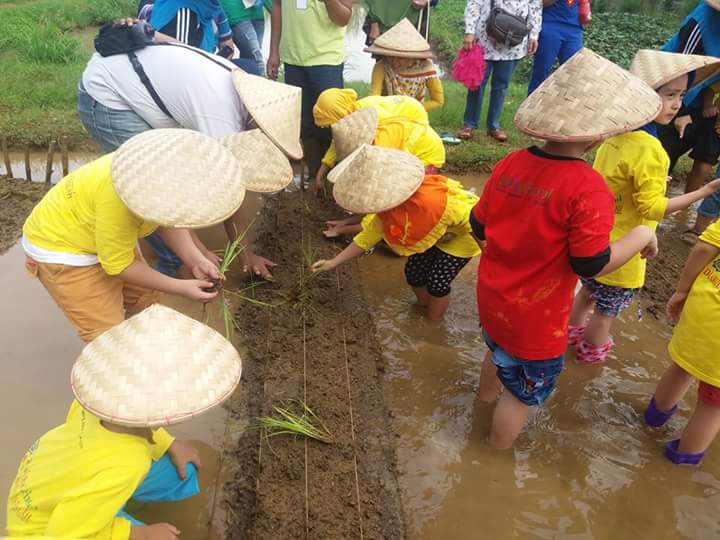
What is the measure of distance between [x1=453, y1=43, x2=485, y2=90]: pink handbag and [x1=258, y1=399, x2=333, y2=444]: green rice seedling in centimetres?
389

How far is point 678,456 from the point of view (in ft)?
7.95

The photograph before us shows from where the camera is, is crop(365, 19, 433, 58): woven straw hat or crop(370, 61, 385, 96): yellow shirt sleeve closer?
crop(365, 19, 433, 58): woven straw hat

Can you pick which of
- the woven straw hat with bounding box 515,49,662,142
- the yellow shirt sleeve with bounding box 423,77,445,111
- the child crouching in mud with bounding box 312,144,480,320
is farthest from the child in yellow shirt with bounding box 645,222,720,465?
the yellow shirt sleeve with bounding box 423,77,445,111

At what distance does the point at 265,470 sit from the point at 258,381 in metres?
0.58

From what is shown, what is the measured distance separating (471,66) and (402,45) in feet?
4.54

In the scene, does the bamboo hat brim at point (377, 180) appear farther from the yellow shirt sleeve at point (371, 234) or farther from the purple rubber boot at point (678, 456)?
the purple rubber boot at point (678, 456)

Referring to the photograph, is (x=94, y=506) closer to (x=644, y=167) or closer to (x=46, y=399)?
(x=46, y=399)

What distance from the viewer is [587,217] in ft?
5.84

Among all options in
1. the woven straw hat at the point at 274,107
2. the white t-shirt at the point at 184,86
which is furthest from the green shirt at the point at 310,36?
the woven straw hat at the point at 274,107

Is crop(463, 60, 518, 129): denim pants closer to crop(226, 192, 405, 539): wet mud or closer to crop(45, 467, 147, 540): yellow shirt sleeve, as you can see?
crop(226, 192, 405, 539): wet mud

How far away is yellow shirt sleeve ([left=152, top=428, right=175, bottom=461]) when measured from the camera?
6.46 ft

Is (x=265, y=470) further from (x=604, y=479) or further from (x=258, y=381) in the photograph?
(x=604, y=479)

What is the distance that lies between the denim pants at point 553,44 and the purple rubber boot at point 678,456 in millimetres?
4137

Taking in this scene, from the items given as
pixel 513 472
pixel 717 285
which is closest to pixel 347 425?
pixel 513 472
